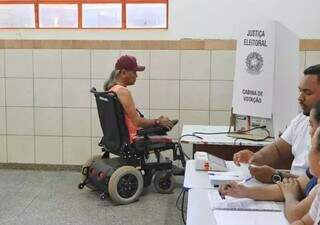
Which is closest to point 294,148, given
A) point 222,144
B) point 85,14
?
point 222,144

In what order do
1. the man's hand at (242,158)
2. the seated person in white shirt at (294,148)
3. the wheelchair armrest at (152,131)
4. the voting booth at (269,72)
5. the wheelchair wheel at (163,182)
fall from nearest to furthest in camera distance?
1. the seated person in white shirt at (294,148)
2. the man's hand at (242,158)
3. the voting booth at (269,72)
4. the wheelchair armrest at (152,131)
5. the wheelchair wheel at (163,182)

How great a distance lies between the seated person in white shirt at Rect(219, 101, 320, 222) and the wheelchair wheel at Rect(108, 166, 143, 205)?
1.88 metres

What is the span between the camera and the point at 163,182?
3.99 meters

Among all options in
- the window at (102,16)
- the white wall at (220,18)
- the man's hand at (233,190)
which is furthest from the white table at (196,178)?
the window at (102,16)

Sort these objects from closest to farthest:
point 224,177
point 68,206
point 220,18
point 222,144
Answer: point 224,177 < point 222,144 < point 68,206 < point 220,18

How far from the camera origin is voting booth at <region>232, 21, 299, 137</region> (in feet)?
9.67

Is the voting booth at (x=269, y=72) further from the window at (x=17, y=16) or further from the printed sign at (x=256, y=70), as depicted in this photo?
the window at (x=17, y=16)

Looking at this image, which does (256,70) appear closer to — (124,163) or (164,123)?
(164,123)

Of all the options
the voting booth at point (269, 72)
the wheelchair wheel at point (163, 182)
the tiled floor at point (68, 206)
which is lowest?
the tiled floor at point (68, 206)

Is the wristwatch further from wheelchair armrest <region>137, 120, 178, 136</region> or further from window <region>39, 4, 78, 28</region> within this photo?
window <region>39, 4, 78, 28</region>

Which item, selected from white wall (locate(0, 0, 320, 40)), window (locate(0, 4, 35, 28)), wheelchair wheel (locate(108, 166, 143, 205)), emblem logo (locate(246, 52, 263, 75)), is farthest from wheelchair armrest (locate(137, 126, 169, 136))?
window (locate(0, 4, 35, 28))

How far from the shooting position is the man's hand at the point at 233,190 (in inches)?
71.8

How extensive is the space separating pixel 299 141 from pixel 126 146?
5.41ft

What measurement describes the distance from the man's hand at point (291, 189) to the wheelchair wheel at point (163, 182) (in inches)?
85.0
